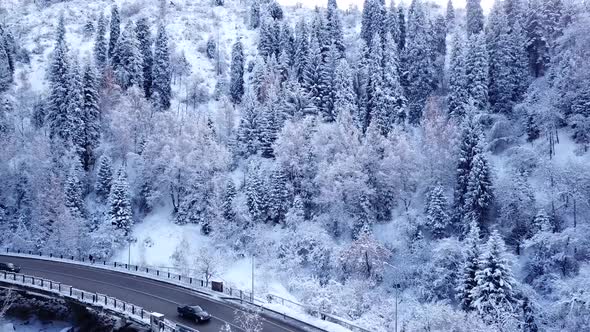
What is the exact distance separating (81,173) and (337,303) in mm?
47228

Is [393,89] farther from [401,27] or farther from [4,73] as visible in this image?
[4,73]

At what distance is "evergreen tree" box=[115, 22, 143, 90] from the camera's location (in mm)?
90188

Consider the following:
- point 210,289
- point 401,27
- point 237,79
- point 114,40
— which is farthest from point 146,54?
point 210,289

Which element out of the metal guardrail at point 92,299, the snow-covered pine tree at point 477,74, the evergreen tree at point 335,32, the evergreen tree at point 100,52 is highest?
the evergreen tree at point 335,32

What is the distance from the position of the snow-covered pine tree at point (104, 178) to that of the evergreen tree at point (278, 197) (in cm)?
2559

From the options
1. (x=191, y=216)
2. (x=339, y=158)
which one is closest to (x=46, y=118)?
(x=191, y=216)

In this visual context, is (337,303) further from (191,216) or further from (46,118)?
(46,118)

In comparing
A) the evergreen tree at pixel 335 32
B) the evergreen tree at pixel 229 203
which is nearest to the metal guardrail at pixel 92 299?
the evergreen tree at pixel 229 203

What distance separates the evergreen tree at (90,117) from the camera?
78938mm

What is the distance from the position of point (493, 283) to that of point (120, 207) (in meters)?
50.9

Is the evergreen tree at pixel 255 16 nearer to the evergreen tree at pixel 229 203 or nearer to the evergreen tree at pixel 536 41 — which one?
the evergreen tree at pixel 536 41

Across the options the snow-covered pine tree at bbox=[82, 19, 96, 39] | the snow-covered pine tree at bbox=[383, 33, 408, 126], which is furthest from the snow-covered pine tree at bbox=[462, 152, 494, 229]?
the snow-covered pine tree at bbox=[82, 19, 96, 39]

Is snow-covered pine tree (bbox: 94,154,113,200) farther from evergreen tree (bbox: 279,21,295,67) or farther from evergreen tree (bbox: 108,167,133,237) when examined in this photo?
evergreen tree (bbox: 279,21,295,67)

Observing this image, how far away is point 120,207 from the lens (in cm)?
6875
